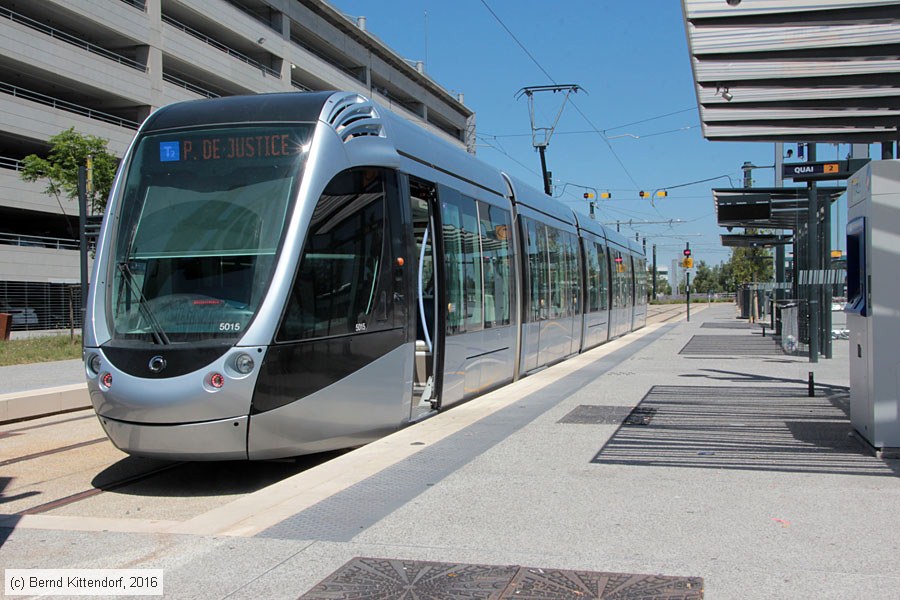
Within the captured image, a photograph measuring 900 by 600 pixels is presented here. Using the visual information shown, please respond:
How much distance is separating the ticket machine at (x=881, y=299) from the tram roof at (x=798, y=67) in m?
1.53

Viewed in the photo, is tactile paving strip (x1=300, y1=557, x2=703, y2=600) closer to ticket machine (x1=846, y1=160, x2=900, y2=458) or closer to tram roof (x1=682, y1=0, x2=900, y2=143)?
ticket machine (x1=846, y1=160, x2=900, y2=458)

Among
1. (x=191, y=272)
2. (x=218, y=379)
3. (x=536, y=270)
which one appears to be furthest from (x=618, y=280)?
(x=218, y=379)

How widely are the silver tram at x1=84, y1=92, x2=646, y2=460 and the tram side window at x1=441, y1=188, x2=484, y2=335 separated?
3.02 ft

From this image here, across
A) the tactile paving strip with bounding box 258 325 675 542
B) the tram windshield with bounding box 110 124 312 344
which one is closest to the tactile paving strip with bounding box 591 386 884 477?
the tactile paving strip with bounding box 258 325 675 542

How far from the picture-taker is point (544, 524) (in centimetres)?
556

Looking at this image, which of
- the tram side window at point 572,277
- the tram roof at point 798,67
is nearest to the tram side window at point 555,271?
the tram side window at point 572,277

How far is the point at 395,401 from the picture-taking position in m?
8.77

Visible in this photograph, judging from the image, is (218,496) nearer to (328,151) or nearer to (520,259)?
(328,151)

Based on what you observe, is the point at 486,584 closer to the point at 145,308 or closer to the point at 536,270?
the point at 145,308

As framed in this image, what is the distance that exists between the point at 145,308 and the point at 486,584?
4.09 m

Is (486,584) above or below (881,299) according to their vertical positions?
below

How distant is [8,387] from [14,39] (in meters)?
26.0

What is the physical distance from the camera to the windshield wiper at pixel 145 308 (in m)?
7.03

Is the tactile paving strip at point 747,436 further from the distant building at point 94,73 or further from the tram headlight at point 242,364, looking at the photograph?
the distant building at point 94,73
